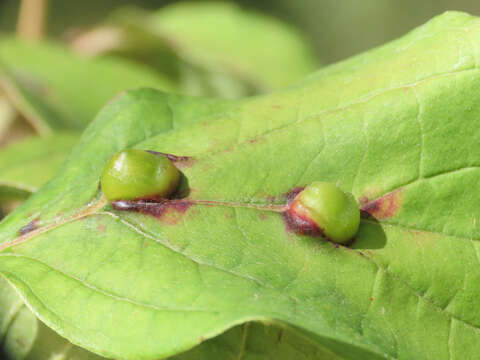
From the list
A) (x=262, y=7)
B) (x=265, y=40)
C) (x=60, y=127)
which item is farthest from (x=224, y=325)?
(x=262, y=7)

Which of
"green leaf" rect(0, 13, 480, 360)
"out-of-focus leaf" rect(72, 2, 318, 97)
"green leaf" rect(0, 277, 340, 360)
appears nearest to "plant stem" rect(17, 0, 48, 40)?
"out-of-focus leaf" rect(72, 2, 318, 97)

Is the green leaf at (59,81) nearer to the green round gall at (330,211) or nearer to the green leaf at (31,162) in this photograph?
the green leaf at (31,162)

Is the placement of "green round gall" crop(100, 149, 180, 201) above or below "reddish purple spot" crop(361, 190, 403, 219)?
above

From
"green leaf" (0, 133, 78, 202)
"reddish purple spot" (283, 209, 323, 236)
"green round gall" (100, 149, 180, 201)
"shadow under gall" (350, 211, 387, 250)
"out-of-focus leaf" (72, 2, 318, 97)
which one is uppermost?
"green round gall" (100, 149, 180, 201)

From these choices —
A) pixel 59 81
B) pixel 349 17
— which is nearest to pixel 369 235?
pixel 59 81

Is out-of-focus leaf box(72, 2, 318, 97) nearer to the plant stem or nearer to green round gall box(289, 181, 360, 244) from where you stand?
the plant stem

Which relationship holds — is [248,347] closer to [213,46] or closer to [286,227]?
[286,227]
